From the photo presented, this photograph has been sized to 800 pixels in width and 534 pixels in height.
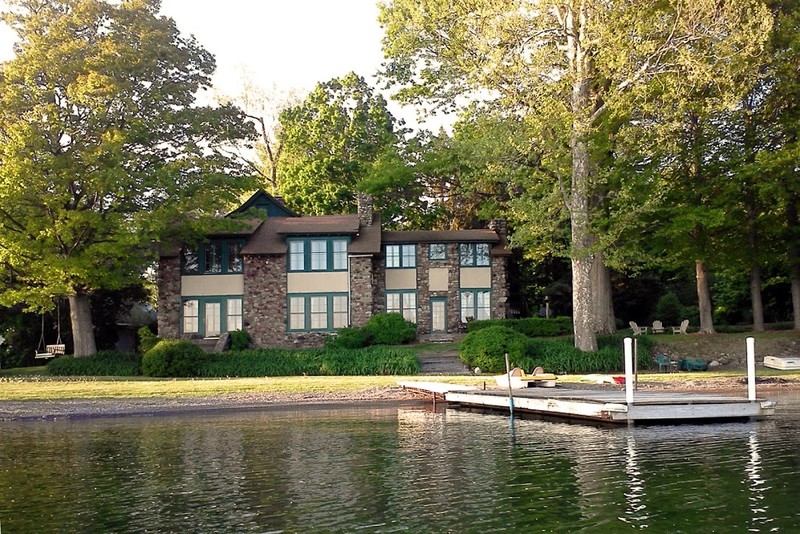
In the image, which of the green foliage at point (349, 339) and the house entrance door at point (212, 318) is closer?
the green foliage at point (349, 339)

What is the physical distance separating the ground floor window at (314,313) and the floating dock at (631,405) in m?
17.8

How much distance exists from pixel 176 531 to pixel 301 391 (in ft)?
48.0

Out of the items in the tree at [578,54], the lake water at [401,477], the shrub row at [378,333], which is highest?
the tree at [578,54]

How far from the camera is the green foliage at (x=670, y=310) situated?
46156 mm

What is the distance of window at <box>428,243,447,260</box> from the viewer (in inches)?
1601

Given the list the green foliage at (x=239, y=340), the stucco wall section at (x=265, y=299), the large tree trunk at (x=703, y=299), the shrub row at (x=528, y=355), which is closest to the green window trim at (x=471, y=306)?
the stucco wall section at (x=265, y=299)

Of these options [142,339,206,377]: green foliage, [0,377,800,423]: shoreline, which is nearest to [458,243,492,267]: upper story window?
[142,339,206,377]: green foliage

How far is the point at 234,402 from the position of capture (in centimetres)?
2333

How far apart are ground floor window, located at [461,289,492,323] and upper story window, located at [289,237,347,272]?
231 inches

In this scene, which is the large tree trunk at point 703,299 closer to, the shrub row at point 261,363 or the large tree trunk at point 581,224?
the large tree trunk at point 581,224

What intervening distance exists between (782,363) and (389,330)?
15461 mm

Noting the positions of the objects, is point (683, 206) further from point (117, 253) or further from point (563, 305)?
point (117, 253)

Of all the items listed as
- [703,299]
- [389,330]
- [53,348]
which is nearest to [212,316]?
[53,348]

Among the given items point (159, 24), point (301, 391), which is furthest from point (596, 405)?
point (159, 24)
